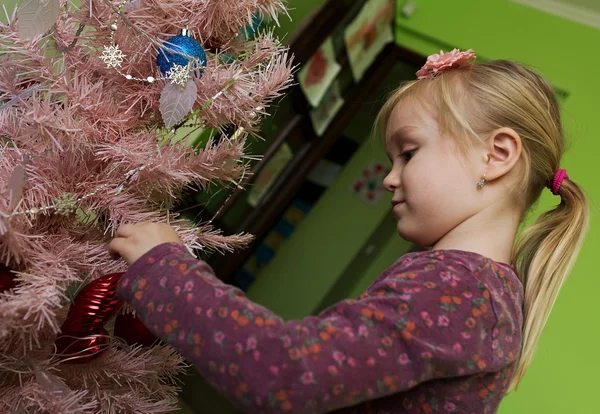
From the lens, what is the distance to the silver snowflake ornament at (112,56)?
0.69 metres

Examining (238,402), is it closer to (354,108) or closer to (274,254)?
(354,108)

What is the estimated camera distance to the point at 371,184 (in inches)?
101

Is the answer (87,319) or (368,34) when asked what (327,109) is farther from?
(87,319)

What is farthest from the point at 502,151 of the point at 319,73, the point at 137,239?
the point at 319,73

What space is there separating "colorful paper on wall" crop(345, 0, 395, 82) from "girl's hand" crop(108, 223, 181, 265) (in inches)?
52.5

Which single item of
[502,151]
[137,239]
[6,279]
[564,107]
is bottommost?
[6,279]

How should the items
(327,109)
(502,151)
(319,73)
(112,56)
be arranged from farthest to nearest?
(327,109)
(319,73)
(502,151)
(112,56)

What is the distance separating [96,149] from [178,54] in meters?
0.16

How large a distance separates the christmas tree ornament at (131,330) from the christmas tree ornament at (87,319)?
64mm

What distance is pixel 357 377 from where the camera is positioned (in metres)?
0.58

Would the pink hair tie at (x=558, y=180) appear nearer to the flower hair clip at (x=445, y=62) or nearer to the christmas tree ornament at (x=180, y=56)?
the flower hair clip at (x=445, y=62)

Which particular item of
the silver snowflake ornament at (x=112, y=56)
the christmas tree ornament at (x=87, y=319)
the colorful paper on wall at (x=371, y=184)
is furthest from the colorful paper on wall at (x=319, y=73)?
the christmas tree ornament at (x=87, y=319)

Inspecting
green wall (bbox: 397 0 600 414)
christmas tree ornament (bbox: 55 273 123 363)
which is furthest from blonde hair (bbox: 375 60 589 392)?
green wall (bbox: 397 0 600 414)

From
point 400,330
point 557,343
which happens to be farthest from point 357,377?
point 557,343
